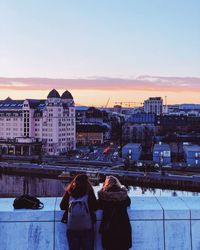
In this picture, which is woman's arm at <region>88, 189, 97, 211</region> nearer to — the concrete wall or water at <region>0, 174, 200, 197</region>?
the concrete wall

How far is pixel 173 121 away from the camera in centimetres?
4959

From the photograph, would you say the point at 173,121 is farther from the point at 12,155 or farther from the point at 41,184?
the point at 41,184

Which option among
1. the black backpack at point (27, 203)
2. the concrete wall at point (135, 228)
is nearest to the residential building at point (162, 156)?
the concrete wall at point (135, 228)

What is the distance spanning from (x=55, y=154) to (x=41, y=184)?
1375cm

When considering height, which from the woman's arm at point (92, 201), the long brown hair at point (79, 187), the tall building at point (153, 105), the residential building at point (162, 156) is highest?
the long brown hair at point (79, 187)

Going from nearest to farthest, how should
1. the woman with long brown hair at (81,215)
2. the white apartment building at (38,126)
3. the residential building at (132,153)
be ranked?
the woman with long brown hair at (81,215) → the residential building at (132,153) → the white apartment building at (38,126)

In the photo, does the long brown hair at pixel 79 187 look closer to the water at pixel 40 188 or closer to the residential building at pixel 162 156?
the water at pixel 40 188

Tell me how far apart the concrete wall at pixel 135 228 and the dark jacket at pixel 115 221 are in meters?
0.07

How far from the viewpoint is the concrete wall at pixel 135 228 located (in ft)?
7.32

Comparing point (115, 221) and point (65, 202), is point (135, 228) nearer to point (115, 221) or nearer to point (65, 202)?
point (115, 221)

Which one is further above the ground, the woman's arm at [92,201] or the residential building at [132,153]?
the woman's arm at [92,201]

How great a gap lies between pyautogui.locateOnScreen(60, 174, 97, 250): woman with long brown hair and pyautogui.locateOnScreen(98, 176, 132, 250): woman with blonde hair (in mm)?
55

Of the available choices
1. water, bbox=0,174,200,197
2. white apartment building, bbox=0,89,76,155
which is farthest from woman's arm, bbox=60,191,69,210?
white apartment building, bbox=0,89,76,155

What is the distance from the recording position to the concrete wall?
7.32ft
